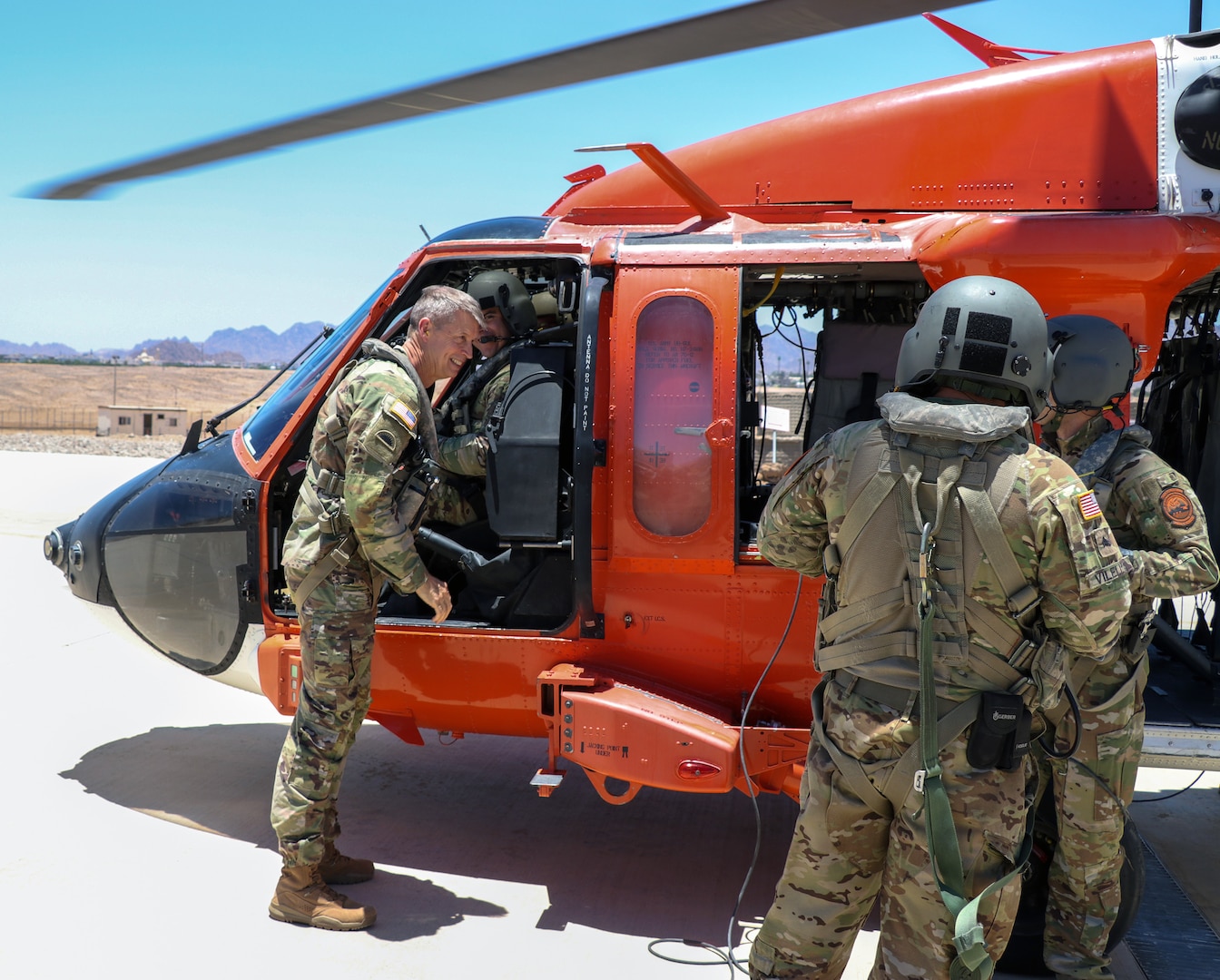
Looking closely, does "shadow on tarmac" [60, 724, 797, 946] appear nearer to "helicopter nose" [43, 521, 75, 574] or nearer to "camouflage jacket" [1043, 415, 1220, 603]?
"helicopter nose" [43, 521, 75, 574]

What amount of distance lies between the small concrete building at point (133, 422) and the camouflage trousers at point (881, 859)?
4670 centimetres

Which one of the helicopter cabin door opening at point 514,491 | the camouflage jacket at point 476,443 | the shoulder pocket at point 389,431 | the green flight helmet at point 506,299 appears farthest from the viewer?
the green flight helmet at point 506,299

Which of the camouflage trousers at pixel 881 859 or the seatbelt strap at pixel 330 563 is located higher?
the seatbelt strap at pixel 330 563

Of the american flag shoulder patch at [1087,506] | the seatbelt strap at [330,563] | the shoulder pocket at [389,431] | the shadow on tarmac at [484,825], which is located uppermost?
the shoulder pocket at [389,431]

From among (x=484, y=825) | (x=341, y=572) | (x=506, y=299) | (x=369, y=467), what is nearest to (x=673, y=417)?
(x=506, y=299)

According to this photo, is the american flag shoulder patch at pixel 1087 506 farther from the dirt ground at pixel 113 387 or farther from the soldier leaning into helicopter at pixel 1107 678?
the dirt ground at pixel 113 387

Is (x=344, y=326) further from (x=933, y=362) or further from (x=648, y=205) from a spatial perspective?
(x=933, y=362)

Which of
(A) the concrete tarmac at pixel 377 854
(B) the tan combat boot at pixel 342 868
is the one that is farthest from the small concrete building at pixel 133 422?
(B) the tan combat boot at pixel 342 868

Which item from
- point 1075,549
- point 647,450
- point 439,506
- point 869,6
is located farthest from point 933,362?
point 439,506

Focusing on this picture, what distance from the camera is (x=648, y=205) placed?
463 cm

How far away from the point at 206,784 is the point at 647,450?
2.93 m

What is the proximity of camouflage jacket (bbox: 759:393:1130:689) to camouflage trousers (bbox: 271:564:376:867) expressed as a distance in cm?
193

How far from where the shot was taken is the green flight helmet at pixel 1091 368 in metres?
3.42

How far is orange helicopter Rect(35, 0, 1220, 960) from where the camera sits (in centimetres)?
376
